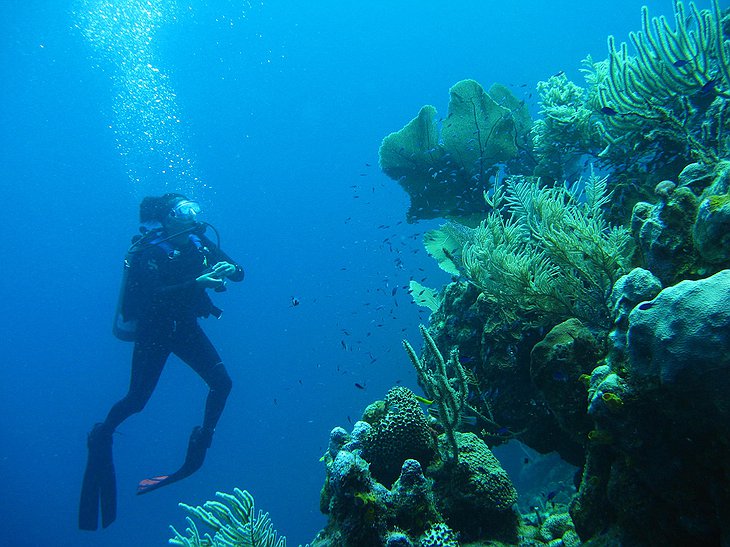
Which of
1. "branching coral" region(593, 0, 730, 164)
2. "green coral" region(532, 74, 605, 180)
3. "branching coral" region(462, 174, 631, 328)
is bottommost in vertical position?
"branching coral" region(462, 174, 631, 328)

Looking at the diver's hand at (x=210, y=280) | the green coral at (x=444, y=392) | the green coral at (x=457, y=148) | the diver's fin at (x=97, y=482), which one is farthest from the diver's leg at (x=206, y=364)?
the green coral at (x=444, y=392)

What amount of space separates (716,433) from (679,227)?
138cm

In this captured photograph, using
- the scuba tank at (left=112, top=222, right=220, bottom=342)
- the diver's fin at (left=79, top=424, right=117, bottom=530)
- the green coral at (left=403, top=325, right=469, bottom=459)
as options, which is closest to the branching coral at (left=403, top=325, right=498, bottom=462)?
the green coral at (left=403, top=325, right=469, bottom=459)

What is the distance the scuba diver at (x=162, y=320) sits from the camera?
898 centimetres

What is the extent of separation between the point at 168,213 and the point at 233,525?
8.08 metres

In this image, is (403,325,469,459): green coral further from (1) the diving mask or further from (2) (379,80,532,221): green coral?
(1) the diving mask

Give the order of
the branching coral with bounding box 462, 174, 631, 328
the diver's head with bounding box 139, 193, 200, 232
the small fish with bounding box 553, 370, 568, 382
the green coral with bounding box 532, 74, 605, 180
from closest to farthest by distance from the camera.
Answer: the small fish with bounding box 553, 370, 568, 382 < the branching coral with bounding box 462, 174, 631, 328 < the green coral with bounding box 532, 74, 605, 180 < the diver's head with bounding box 139, 193, 200, 232

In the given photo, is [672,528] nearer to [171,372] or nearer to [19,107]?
[19,107]

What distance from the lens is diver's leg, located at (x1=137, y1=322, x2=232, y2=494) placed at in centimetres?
916

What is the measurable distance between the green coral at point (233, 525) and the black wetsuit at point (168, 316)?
615 centimetres

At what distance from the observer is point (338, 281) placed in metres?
112

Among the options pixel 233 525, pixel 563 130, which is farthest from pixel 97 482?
pixel 563 130

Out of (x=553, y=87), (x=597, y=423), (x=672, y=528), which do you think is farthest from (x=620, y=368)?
(x=553, y=87)

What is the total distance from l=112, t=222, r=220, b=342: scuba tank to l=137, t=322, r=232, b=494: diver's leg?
3.82ft
